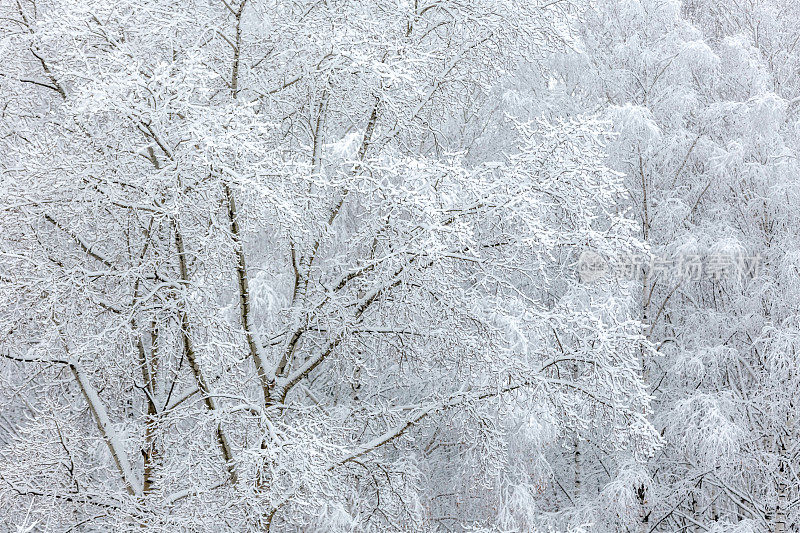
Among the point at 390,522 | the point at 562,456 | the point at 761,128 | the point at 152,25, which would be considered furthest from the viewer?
the point at 562,456

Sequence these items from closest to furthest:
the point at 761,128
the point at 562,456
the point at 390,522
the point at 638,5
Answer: the point at 390,522
the point at 761,128
the point at 638,5
the point at 562,456

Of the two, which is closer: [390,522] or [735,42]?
[390,522]

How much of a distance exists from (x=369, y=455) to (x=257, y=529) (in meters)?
1.45

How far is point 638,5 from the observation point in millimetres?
9492

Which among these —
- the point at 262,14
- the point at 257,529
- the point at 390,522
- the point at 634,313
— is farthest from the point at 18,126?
the point at 634,313

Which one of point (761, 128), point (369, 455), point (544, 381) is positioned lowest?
point (369, 455)

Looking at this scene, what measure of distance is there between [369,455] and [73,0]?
347 centimetres

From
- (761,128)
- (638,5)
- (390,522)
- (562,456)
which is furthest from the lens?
(562,456)

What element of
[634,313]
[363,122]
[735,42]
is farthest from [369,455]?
[735,42]

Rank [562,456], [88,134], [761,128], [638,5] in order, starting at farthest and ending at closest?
[562,456] < [638,5] < [761,128] < [88,134]

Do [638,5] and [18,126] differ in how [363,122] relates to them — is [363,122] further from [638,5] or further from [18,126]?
[638,5]

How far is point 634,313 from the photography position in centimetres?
959

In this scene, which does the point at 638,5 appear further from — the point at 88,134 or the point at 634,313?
→ the point at 88,134

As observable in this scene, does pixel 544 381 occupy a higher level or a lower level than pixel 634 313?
higher
